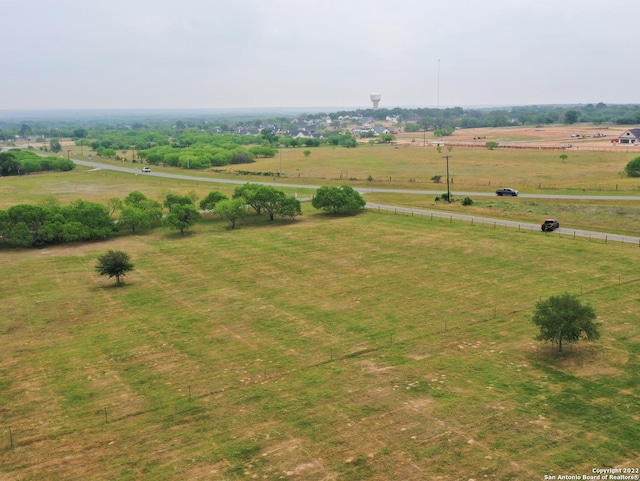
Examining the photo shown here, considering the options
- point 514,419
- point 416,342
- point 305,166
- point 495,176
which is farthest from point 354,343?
point 305,166

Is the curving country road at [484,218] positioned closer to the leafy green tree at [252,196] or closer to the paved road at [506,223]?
the paved road at [506,223]

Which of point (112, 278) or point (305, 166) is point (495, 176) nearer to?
point (305, 166)

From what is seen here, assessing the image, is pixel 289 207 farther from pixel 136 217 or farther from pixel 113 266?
pixel 113 266

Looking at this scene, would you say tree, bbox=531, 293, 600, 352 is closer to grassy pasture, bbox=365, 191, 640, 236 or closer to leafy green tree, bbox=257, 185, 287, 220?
grassy pasture, bbox=365, 191, 640, 236

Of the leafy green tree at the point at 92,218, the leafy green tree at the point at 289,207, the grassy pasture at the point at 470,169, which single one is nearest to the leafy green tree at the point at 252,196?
the leafy green tree at the point at 289,207

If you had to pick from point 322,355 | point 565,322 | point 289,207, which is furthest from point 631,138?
point 322,355

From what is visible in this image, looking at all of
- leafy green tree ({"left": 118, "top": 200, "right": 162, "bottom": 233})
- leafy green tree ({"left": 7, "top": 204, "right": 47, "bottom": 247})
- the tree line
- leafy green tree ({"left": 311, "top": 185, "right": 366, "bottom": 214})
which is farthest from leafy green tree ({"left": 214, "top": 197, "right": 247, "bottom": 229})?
leafy green tree ({"left": 7, "top": 204, "right": 47, "bottom": 247})

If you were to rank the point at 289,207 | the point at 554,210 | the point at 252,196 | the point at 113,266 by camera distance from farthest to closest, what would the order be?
the point at 252,196
the point at 289,207
the point at 554,210
the point at 113,266
